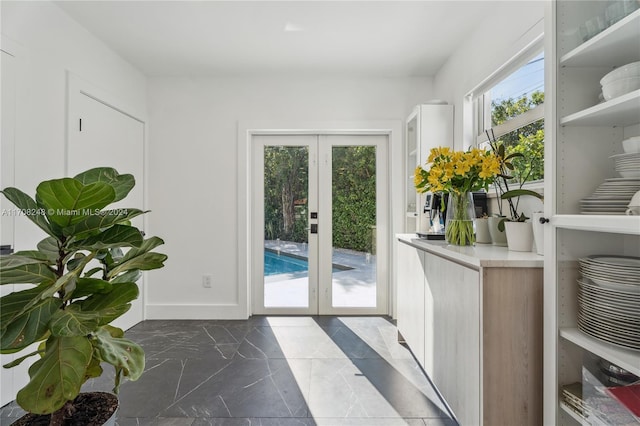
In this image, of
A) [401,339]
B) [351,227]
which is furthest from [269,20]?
[401,339]

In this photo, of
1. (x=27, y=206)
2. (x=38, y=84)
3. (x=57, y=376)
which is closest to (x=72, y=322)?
(x=57, y=376)

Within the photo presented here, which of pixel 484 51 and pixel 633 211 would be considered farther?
pixel 484 51

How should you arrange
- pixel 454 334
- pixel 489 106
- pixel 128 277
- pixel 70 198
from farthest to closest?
pixel 489 106 < pixel 454 334 < pixel 128 277 < pixel 70 198

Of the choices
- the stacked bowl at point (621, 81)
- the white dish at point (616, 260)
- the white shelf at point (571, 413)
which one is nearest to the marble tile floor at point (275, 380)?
the white shelf at point (571, 413)

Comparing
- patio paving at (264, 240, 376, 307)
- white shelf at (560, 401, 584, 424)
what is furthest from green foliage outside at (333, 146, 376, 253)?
white shelf at (560, 401, 584, 424)

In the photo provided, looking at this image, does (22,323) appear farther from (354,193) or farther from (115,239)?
(354,193)

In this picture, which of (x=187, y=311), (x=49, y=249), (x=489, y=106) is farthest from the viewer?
(x=187, y=311)

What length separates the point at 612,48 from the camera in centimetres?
112

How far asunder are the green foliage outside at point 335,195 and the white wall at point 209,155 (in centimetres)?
37

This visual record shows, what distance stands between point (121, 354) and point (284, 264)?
2805 mm

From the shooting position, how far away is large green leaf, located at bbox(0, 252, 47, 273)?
2.40ft

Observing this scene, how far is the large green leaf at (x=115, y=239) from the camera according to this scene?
0.86 metres

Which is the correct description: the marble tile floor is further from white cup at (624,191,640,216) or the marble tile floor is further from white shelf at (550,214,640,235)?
white cup at (624,191,640,216)

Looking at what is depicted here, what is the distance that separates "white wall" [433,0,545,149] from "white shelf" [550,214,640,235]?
1.19 meters
